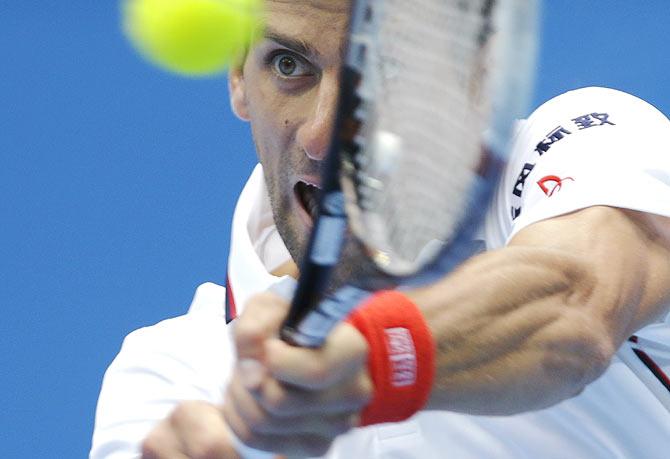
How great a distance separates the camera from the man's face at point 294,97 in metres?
1.25

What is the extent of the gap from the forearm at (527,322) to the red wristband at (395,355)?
0.08ft

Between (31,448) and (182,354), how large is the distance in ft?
3.48

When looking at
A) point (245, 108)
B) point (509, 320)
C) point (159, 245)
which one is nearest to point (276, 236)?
point (245, 108)

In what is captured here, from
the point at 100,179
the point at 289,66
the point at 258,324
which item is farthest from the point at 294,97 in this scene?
the point at 100,179

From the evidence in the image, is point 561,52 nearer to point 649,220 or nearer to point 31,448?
point 31,448

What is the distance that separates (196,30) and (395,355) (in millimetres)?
731

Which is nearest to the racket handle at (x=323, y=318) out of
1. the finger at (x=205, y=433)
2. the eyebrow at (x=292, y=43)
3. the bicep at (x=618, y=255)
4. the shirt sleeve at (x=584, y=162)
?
the finger at (x=205, y=433)

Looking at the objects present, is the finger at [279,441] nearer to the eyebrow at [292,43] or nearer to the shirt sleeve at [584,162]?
the shirt sleeve at [584,162]

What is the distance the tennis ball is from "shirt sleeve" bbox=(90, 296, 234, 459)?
0.29 m

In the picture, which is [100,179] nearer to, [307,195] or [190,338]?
[190,338]

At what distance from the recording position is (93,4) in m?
3.36

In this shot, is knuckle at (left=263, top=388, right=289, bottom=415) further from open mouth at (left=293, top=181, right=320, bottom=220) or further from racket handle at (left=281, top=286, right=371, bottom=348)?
open mouth at (left=293, top=181, right=320, bottom=220)

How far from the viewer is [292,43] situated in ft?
4.17

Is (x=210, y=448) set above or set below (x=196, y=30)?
below
